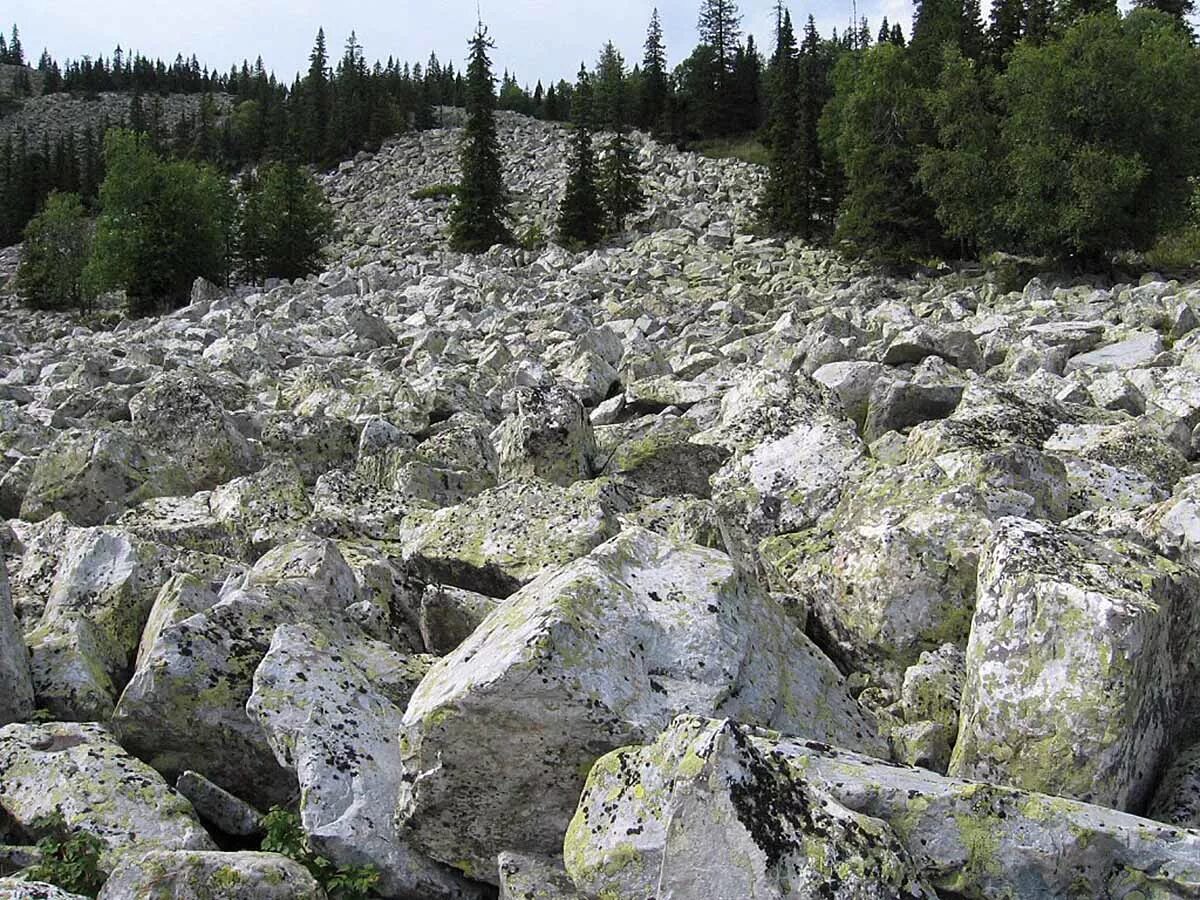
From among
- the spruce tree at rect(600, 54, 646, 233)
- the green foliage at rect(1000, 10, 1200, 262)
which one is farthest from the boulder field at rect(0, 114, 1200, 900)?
the spruce tree at rect(600, 54, 646, 233)

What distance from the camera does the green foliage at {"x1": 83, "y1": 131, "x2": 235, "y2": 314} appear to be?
148 feet

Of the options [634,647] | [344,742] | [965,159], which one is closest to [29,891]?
[344,742]

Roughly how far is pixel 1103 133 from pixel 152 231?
36954mm

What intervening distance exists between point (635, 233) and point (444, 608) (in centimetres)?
4718

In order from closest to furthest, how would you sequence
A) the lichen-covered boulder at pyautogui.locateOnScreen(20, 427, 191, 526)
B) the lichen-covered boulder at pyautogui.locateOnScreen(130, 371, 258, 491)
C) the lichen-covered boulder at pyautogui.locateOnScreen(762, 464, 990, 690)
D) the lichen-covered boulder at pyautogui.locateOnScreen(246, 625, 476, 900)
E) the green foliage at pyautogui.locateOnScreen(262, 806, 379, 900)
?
1. the green foliage at pyautogui.locateOnScreen(262, 806, 379, 900)
2. the lichen-covered boulder at pyautogui.locateOnScreen(246, 625, 476, 900)
3. the lichen-covered boulder at pyautogui.locateOnScreen(762, 464, 990, 690)
4. the lichen-covered boulder at pyautogui.locateOnScreen(20, 427, 191, 526)
5. the lichen-covered boulder at pyautogui.locateOnScreen(130, 371, 258, 491)

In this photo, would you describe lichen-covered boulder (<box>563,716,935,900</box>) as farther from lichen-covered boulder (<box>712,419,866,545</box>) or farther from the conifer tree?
the conifer tree

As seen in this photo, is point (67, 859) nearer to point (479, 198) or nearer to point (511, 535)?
point (511, 535)

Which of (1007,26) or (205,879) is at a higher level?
(1007,26)

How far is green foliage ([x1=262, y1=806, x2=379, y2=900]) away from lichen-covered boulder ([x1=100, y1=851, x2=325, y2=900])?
244mm

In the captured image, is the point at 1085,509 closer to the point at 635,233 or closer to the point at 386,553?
the point at 386,553

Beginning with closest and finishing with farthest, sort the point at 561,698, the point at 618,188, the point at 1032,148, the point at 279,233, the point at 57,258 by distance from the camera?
1. the point at 561,698
2. the point at 1032,148
3. the point at 279,233
4. the point at 57,258
5. the point at 618,188

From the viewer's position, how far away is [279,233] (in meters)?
50.8

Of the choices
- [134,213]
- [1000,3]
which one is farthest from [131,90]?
[1000,3]

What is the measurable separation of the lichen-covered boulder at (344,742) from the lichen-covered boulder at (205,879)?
0.43 meters
